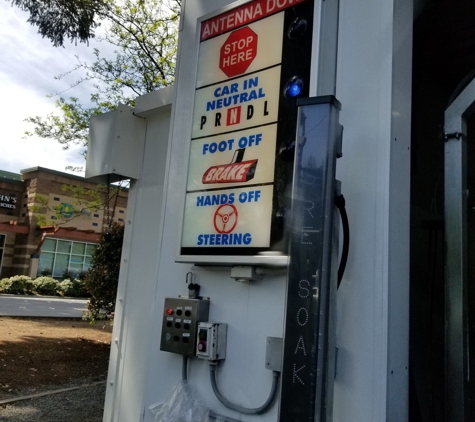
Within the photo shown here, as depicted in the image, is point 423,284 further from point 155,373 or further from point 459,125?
point 155,373

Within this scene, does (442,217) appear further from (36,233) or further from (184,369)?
(36,233)

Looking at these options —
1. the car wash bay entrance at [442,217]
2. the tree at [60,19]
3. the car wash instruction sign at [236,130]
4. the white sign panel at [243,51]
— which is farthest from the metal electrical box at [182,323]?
the tree at [60,19]

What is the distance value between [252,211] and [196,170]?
452 millimetres

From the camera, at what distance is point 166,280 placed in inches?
101

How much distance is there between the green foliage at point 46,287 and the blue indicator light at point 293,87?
24.1m

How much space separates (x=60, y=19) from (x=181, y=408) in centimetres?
446

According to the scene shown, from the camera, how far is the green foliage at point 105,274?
6.48m

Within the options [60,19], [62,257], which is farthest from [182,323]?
[62,257]

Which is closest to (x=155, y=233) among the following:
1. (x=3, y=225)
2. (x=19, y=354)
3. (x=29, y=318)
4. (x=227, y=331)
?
(x=227, y=331)

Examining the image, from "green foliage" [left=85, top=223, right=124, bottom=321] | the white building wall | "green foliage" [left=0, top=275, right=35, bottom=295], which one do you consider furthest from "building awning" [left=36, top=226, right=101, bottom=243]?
the white building wall

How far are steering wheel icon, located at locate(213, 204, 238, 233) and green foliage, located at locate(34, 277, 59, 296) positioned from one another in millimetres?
23744

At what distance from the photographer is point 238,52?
237 centimetres

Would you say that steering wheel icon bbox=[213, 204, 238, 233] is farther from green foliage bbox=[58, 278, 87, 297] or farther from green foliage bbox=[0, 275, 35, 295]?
green foliage bbox=[58, 278, 87, 297]

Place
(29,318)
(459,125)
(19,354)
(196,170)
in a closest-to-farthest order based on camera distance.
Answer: (459,125), (196,170), (19,354), (29,318)
